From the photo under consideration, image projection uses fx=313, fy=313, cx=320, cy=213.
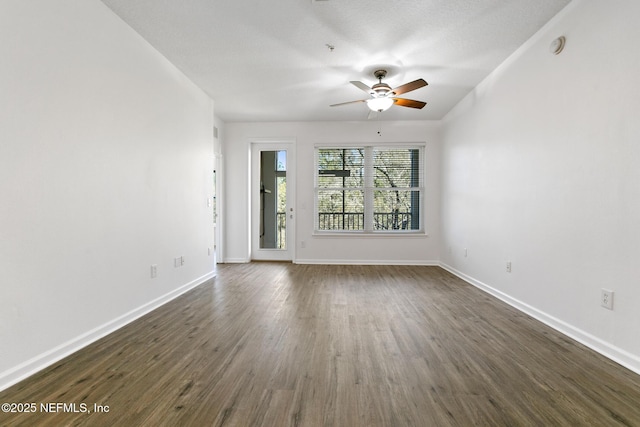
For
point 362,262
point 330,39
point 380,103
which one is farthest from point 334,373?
point 362,262

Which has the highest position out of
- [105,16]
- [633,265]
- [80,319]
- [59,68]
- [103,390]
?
A: [105,16]

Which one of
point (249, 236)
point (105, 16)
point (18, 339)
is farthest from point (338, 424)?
point (249, 236)

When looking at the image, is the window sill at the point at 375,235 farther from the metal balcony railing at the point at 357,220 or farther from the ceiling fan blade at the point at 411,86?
the ceiling fan blade at the point at 411,86

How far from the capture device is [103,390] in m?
1.63

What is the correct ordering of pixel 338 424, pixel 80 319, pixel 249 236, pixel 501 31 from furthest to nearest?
pixel 249 236 → pixel 501 31 → pixel 80 319 → pixel 338 424

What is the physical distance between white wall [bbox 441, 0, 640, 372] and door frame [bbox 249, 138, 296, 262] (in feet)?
10.6

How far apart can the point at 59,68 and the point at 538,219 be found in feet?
12.7

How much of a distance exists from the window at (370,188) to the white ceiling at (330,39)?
1.59 m

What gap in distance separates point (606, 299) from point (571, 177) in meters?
0.92

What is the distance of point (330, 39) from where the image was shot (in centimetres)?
293

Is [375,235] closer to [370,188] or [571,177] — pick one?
[370,188]

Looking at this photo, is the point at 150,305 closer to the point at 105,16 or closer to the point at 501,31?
the point at 105,16

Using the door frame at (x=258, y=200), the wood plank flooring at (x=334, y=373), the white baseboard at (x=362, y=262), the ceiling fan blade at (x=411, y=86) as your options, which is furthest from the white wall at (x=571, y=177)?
the door frame at (x=258, y=200)

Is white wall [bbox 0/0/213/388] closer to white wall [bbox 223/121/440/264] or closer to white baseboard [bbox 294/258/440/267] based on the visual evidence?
white wall [bbox 223/121/440/264]
